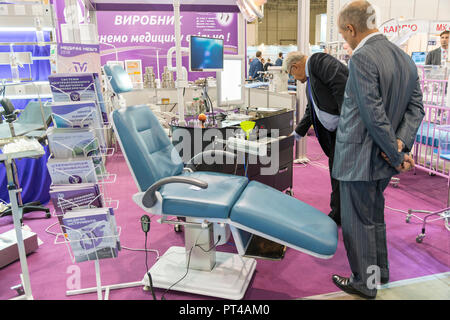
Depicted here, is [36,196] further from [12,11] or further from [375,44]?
[375,44]

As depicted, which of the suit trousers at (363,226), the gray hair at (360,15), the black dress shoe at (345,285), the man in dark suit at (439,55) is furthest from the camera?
the man in dark suit at (439,55)

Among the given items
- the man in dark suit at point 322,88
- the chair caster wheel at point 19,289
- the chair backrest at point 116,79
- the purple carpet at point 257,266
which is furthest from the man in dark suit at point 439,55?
the chair caster wheel at point 19,289

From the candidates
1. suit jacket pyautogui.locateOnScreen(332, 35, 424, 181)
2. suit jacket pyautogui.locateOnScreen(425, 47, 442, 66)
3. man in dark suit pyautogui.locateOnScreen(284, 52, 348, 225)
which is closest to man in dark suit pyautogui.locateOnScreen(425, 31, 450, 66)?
suit jacket pyautogui.locateOnScreen(425, 47, 442, 66)

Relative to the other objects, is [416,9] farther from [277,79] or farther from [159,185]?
[159,185]

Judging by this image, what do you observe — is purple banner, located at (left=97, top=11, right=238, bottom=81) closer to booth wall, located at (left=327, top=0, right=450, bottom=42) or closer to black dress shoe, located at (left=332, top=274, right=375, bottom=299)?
booth wall, located at (left=327, top=0, right=450, bottom=42)

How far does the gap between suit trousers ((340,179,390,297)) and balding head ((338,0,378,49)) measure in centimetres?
74

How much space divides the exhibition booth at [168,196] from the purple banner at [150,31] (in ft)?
11.3

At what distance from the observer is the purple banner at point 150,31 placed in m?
7.72

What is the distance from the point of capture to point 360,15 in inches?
71.7

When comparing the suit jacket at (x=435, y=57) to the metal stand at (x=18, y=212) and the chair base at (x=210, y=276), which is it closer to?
the chair base at (x=210, y=276)

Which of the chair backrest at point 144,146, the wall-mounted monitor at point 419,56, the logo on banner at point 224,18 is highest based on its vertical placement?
the logo on banner at point 224,18

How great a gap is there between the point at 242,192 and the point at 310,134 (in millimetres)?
4910

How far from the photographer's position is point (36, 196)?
3619 millimetres

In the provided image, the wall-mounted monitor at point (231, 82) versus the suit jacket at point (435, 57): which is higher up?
the suit jacket at point (435, 57)
